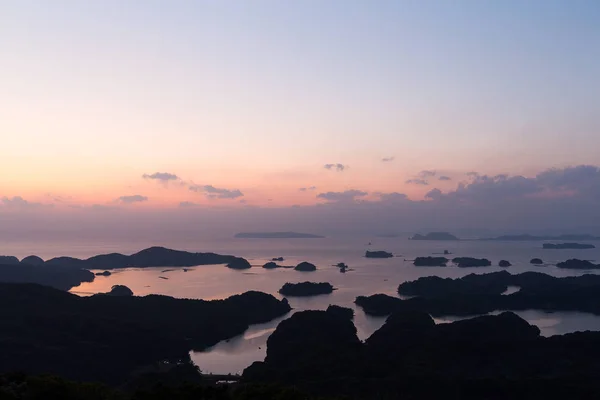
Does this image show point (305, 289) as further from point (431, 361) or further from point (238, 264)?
point (431, 361)

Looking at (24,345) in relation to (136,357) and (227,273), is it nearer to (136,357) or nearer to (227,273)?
(136,357)

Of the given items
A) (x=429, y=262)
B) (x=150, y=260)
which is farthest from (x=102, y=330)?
(x=429, y=262)

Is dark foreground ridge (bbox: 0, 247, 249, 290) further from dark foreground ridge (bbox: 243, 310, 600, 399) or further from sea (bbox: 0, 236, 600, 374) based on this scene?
dark foreground ridge (bbox: 243, 310, 600, 399)

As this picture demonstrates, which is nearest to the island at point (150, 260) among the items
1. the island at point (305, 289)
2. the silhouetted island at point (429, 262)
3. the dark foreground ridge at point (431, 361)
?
the silhouetted island at point (429, 262)

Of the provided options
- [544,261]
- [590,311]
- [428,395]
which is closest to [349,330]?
[428,395]

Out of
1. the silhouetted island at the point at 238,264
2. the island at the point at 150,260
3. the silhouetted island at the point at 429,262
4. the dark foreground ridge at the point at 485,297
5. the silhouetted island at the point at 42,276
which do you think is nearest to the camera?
the dark foreground ridge at the point at 485,297

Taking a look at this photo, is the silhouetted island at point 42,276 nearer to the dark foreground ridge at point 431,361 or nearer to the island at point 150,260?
the island at point 150,260
